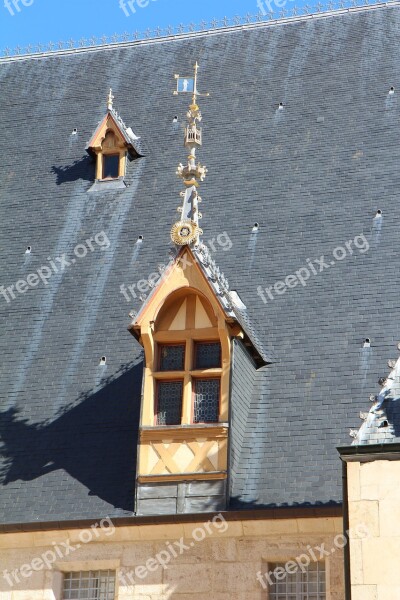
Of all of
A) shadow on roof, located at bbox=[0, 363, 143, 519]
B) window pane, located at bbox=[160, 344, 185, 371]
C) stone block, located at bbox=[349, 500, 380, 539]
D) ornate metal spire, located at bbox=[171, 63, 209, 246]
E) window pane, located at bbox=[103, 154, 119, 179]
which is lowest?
stone block, located at bbox=[349, 500, 380, 539]

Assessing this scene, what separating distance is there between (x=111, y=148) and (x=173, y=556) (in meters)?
9.53

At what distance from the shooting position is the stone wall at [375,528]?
13734mm

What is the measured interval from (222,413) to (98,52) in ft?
40.6

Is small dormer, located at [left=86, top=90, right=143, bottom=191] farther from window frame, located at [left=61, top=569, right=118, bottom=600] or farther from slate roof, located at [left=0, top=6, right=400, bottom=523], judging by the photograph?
window frame, located at [left=61, top=569, right=118, bottom=600]

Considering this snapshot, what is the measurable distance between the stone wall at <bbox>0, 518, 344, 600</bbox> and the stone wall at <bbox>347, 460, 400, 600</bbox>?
6.38 ft

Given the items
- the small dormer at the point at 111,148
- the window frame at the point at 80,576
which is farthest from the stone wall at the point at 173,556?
the small dormer at the point at 111,148

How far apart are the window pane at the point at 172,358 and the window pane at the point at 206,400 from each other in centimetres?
40

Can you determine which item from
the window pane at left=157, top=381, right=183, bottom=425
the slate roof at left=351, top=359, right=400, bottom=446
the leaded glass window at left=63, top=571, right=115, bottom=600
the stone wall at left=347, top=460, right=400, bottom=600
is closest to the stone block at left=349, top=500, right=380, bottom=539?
the stone wall at left=347, top=460, right=400, bottom=600

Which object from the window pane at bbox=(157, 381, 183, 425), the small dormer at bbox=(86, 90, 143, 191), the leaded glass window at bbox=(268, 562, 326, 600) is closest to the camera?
the leaded glass window at bbox=(268, 562, 326, 600)

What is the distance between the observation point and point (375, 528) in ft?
45.9

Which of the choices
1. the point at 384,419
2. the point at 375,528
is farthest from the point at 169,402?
the point at 375,528

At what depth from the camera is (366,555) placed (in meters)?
13.9

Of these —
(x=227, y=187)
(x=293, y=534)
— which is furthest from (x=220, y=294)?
(x=227, y=187)

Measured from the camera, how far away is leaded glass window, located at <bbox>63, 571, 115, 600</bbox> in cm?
1695
